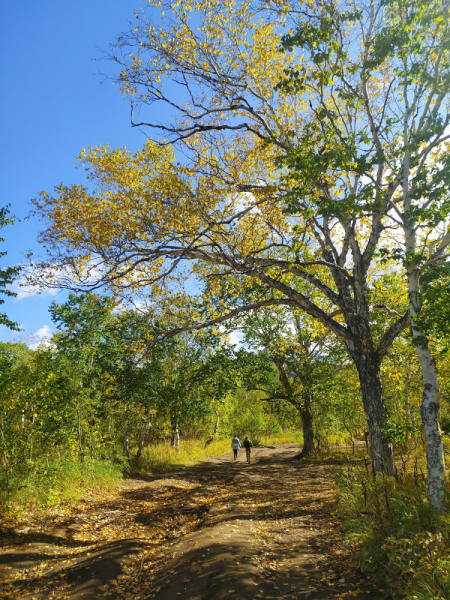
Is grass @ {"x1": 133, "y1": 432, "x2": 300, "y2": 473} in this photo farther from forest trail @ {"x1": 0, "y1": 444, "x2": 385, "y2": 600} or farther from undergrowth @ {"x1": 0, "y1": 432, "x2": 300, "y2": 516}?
forest trail @ {"x1": 0, "y1": 444, "x2": 385, "y2": 600}

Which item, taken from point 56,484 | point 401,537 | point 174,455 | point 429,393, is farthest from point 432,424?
point 174,455

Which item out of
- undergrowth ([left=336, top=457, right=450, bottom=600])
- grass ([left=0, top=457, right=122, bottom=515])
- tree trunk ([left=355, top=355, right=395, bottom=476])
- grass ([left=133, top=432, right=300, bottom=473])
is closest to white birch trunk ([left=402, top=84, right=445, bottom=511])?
undergrowth ([left=336, top=457, right=450, bottom=600])

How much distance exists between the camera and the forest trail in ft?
14.6

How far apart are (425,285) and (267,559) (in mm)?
4654

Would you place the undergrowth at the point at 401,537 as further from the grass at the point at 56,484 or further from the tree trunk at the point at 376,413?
the grass at the point at 56,484

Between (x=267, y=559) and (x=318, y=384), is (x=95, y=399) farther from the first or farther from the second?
(x=318, y=384)

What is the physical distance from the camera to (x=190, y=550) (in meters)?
5.57

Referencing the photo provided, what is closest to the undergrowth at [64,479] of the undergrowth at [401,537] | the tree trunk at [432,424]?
the undergrowth at [401,537]

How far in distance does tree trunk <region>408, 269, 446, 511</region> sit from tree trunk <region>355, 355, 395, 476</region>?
5.88 feet

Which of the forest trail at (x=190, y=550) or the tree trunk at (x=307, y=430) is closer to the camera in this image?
the forest trail at (x=190, y=550)

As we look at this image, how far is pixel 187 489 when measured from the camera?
39.5 feet

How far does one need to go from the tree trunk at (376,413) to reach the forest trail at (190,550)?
1569 mm

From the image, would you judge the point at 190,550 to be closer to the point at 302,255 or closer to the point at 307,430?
the point at 302,255

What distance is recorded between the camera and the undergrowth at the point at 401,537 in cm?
361
